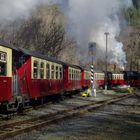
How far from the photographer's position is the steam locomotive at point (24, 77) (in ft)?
48.0

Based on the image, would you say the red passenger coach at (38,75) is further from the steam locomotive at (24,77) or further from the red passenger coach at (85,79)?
the red passenger coach at (85,79)

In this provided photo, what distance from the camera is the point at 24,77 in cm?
1805

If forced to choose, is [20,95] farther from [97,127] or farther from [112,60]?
[112,60]

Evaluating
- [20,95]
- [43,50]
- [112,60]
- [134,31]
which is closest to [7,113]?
[20,95]

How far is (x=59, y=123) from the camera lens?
1426 centimetres

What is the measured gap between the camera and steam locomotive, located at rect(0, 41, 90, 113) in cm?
1463

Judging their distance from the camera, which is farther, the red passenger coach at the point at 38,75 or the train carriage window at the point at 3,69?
the red passenger coach at the point at 38,75

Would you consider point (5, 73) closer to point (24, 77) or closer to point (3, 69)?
point (3, 69)

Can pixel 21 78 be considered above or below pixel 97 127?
above

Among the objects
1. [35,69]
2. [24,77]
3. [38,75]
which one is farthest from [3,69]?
[38,75]

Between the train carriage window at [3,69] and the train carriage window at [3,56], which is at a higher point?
the train carriage window at [3,56]

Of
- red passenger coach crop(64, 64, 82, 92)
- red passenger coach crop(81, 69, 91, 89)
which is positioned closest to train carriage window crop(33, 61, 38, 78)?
red passenger coach crop(64, 64, 82, 92)

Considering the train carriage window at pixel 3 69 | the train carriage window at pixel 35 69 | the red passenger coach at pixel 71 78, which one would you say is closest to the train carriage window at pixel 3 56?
the train carriage window at pixel 3 69

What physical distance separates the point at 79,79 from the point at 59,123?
2376cm
